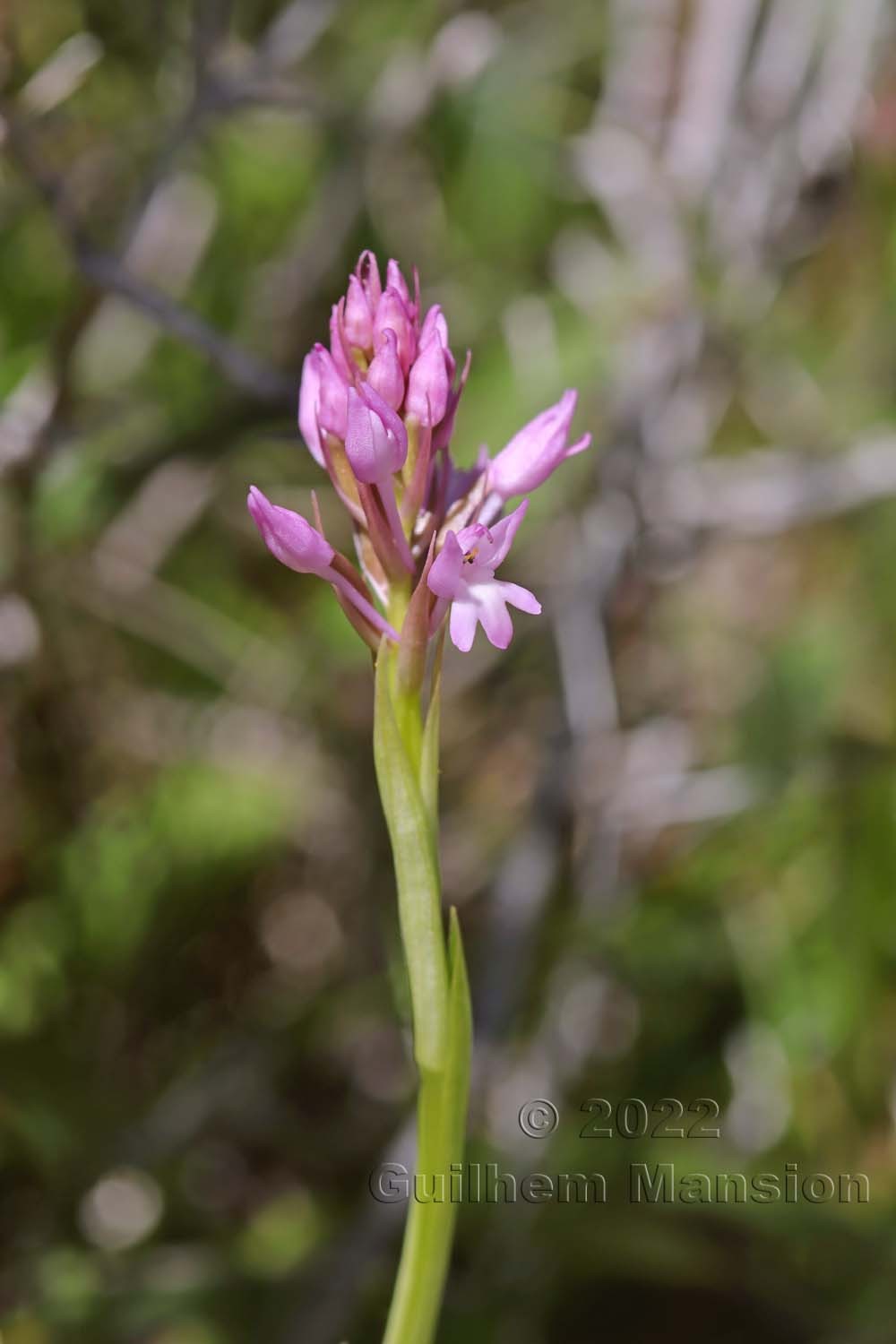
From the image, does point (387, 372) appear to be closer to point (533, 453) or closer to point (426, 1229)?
point (533, 453)

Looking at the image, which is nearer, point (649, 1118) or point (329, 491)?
point (649, 1118)

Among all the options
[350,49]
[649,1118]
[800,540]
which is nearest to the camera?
[649,1118]

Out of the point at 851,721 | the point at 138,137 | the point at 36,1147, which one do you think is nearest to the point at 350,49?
the point at 138,137

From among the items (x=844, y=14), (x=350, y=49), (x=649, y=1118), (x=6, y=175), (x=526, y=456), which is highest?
(x=350, y=49)

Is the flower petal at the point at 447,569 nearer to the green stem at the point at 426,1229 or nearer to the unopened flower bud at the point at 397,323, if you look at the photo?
the unopened flower bud at the point at 397,323

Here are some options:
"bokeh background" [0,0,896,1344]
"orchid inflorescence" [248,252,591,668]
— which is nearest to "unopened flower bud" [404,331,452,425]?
"orchid inflorescence" [248,252,591,668]

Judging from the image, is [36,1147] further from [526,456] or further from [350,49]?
[350,49]

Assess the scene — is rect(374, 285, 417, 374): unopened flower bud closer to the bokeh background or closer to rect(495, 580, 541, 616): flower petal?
rect(495, 580, 541, 616): flower petal
